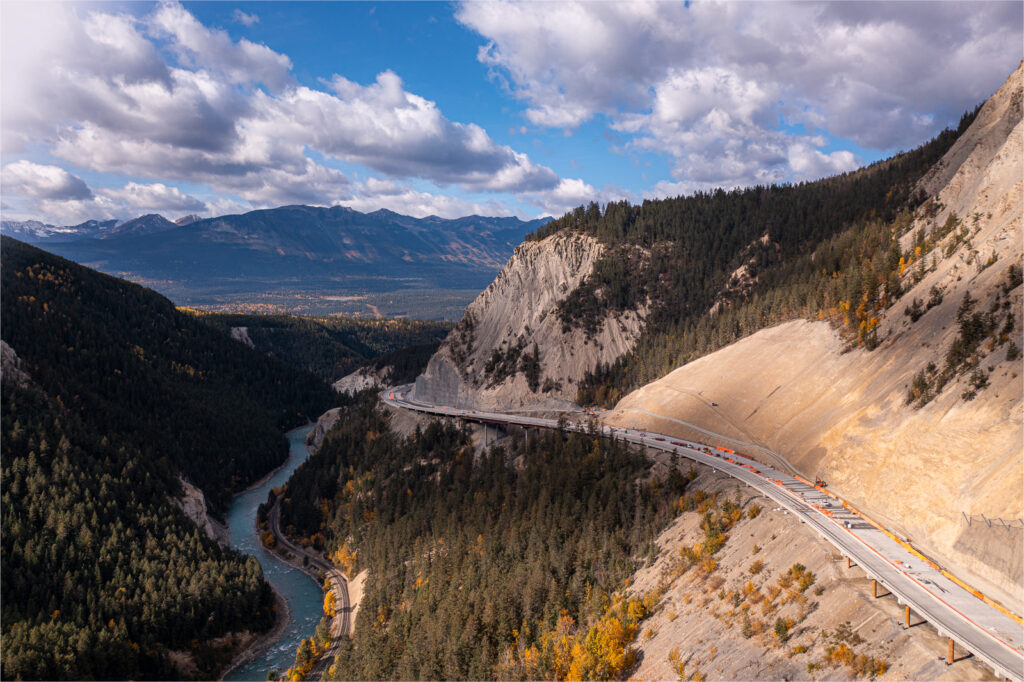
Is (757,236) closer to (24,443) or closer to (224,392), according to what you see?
(24,443)

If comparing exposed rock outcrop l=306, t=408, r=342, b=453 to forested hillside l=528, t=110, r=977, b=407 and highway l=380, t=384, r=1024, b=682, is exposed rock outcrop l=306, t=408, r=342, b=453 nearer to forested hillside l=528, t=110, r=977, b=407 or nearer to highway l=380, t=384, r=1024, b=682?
forested hillside l=528, t=110, r=977, b=407

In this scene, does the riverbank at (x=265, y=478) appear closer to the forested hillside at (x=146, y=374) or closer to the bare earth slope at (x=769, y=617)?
the forested hillside at (x=146, y=374)

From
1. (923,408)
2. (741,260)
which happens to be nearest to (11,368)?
(923,408)

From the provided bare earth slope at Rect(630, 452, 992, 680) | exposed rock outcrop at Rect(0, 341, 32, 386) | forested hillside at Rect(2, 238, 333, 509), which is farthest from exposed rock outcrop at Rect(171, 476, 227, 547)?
bare earth slope at Rect(630, 452, 992, 680)

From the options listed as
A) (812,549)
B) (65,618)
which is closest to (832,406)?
(812,549)

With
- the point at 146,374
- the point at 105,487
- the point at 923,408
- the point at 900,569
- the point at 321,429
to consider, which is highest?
the point at 923,408

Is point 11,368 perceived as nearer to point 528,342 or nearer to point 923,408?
point 528,342

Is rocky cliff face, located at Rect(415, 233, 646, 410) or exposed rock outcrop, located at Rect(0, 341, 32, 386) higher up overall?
rocky cliff face, located at Rect(415, 233, 646, 410)
